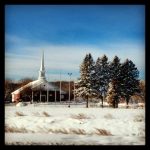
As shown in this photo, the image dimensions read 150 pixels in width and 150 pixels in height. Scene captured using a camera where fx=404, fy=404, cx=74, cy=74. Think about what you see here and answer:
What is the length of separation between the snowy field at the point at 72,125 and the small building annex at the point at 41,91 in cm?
15

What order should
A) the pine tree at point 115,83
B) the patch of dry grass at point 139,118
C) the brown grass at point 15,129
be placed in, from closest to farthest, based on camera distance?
the patch of dry grass at point 139,118, the brown grass at point 15,129, the pine tree at point 115,83

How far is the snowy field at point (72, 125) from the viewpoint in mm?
7176

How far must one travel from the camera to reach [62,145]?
711 cm

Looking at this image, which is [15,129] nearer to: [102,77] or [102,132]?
[102,132]

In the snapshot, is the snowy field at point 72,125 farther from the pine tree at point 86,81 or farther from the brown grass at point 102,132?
the pine tree at point 86,81

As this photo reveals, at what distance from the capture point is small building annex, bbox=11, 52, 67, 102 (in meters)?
7.36

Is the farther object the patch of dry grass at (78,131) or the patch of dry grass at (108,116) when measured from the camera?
the patch of dry grass at (108,116)

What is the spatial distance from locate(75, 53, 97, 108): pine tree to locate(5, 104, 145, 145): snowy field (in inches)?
9.5

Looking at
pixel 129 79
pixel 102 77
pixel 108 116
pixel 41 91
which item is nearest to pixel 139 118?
pixel 108 116

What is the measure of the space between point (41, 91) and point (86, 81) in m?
0.85

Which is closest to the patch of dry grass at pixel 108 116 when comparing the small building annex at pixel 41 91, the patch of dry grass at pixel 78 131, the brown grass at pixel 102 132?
the brown grass at pixel 102 132
